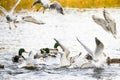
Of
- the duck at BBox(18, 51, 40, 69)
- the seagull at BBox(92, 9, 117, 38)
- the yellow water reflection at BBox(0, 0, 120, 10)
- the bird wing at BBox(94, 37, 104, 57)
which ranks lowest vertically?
the duck at BBox(18, 51, 40, 69)

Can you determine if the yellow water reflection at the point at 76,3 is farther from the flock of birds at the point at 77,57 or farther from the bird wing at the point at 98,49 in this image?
the bird wing at the point at 98,49

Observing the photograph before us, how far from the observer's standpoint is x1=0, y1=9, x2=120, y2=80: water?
384 inches

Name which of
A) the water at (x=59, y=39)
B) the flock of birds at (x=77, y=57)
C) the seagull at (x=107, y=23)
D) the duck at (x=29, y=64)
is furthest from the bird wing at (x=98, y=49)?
the duck at (x=29, y=64)

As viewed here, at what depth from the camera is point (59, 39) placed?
43.1 ft

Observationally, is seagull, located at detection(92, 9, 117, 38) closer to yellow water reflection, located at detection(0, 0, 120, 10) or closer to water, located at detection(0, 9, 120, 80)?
water, located at detection(0, 9, 120, 80)

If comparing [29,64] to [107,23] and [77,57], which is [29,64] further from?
[107,23]

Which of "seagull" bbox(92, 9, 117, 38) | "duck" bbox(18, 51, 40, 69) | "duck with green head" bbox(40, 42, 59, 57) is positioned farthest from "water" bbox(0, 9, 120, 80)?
"seagull" bbox(92, 9, 117, 38)

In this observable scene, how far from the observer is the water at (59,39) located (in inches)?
384

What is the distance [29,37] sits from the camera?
46.3ft

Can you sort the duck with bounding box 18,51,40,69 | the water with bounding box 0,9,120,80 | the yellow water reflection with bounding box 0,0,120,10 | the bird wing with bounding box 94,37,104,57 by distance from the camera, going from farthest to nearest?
1. the yellow water reflection with bounding box 0,0,120,10
2. the duck with bounding box 18,51,40,69
3. the water with bounding box 0,9,120,80
4. the bird wing with bounding box 94,37,104,57

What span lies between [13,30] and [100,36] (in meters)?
2.06

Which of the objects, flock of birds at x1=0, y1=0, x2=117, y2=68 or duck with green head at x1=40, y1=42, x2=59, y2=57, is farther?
duck with green head at x1=40, y1=42, x2=59, y2=57

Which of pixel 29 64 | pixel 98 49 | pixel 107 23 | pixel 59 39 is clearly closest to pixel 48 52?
pixel 59 39

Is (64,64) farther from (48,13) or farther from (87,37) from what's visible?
(48,13)
